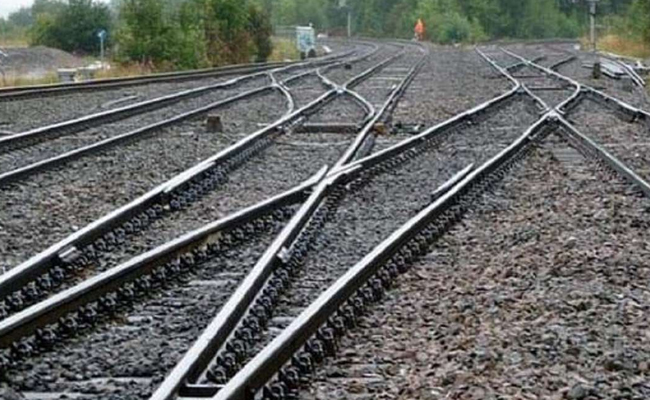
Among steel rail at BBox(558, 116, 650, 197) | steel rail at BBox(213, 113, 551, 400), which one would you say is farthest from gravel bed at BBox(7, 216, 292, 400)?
steel rail at BBox(558, 116, 650, 197)

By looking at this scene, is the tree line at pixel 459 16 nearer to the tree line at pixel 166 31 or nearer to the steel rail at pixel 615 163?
the tree line at pixel 166 31

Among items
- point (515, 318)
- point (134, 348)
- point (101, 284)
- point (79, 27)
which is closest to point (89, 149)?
point (101, 284)

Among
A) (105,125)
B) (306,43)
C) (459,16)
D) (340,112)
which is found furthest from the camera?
(459,16)

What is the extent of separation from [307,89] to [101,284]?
17.5m

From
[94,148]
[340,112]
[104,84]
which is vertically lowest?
[104,84]

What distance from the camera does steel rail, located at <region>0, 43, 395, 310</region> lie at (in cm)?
660

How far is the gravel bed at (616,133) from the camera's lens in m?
12.3

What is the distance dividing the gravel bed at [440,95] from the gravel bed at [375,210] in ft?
3.31

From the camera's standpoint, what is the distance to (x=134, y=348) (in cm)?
576

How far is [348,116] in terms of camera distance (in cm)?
1748

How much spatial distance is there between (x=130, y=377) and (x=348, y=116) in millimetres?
12364

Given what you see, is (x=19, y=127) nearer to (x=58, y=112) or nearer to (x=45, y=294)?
(x=58, y=112)

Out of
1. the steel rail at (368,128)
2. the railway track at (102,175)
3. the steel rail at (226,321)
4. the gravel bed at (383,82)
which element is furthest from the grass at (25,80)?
the steel rail at (226,321)

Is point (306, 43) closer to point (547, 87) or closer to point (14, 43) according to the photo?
point (14, 43)
